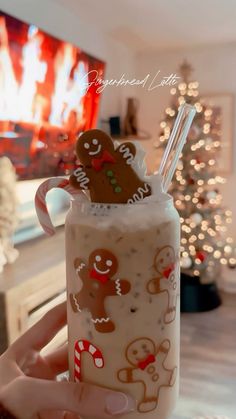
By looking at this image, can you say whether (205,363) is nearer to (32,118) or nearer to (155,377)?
(32,118)

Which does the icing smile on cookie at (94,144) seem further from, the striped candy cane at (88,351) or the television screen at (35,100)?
the television screen at (35,100)

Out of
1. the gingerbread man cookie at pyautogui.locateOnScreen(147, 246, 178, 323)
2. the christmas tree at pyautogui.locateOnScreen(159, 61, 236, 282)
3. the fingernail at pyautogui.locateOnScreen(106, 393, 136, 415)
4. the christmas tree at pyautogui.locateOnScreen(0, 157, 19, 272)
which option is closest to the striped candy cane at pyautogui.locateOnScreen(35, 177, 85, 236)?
the gingerbread man cookie at pyautogui.locateOnScreen(147, 246, 178, 323)

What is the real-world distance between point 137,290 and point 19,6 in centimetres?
198

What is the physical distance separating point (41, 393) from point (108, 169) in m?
0.31

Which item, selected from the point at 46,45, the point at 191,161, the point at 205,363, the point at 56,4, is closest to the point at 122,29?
the point at 56,4

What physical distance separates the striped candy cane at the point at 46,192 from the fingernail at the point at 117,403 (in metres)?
0.24

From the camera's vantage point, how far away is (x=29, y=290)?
1688 mm

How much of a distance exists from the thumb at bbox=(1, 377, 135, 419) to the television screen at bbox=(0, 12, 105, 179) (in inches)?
48.0

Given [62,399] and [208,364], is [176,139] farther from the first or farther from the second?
[208,364]

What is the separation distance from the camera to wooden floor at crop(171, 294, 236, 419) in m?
2.04

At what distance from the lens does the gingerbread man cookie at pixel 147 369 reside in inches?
21.0

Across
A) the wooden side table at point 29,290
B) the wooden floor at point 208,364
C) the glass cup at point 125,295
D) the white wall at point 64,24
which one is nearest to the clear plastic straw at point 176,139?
the glass cup at point 125,295

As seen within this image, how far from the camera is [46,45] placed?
2045 mm

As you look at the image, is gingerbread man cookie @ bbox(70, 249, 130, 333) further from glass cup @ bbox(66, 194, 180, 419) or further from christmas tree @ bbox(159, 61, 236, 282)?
christmas tree @ bbox(159, 61, 236, 282)
